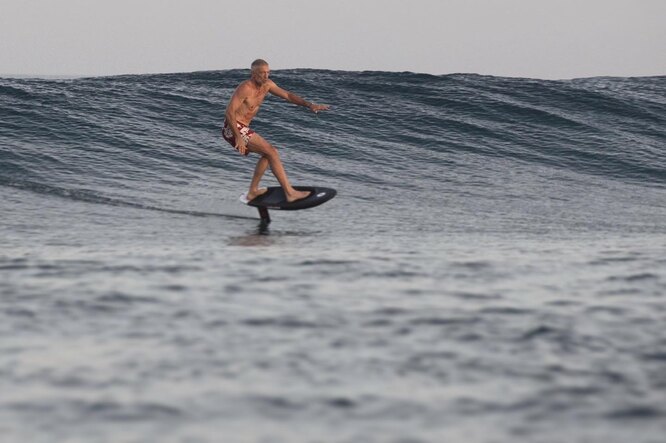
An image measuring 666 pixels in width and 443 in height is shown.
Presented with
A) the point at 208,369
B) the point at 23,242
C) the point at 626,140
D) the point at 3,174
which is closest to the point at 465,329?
the point at 208,369

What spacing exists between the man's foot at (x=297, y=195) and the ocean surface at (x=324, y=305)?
0.34 metres

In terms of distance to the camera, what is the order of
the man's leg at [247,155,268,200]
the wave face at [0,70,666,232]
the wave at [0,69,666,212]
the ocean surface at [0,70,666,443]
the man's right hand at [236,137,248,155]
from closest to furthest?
the ocean surface at [0,70,666,443], the man's right hand at [236,137,248,155], the man's leg at [247,155,268,200], the wave face at [0,70,666,232], the wave at [0,69,666,212]

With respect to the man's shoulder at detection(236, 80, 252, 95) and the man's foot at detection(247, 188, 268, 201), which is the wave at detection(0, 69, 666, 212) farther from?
the man's shoulder at detection(236, 80, 252, 95)

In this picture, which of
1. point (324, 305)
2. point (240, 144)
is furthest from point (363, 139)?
point (324, 305)

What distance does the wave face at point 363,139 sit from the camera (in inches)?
634

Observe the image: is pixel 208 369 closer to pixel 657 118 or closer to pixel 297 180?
pixel 297 180

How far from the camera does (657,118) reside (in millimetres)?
29016

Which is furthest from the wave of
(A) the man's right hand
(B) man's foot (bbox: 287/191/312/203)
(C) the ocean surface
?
(B) man's foot (bbox: 287/191/312/203)

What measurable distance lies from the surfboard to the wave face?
2.07 m

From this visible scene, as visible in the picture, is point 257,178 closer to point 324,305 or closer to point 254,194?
point 254,194

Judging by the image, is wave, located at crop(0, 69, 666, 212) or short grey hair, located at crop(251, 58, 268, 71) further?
wave, located at crop(0, 69, 666, 212)

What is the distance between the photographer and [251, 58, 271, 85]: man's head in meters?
11.0

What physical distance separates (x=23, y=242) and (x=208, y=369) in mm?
5040

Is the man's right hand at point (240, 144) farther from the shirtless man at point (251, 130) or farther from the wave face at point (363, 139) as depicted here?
the wave face at point (363, 139)
